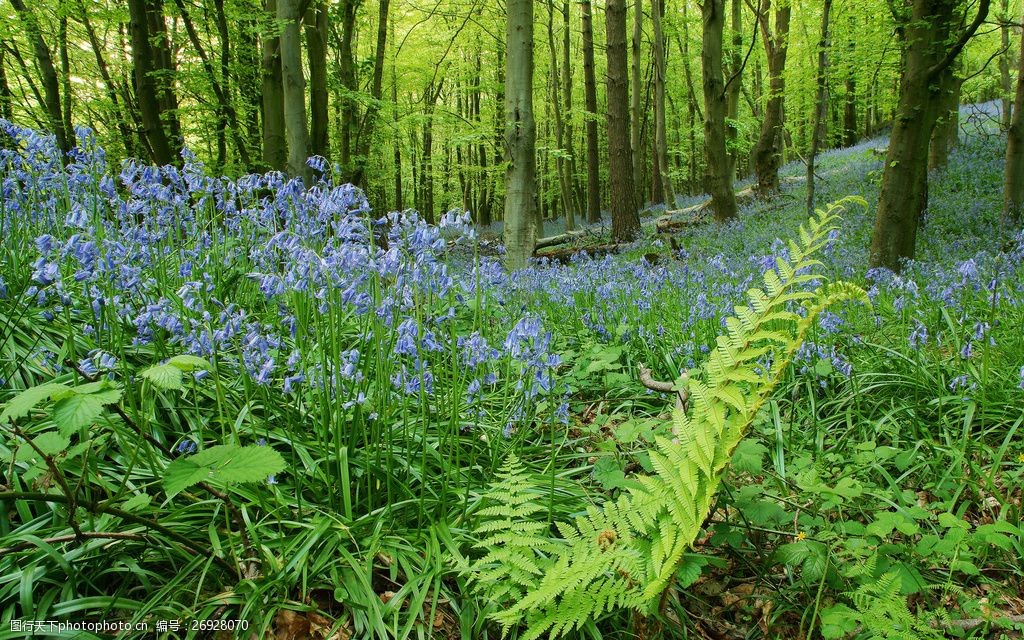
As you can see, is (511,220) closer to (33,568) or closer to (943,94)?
(943,94)

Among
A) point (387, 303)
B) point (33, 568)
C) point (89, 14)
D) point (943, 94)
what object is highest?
point (89, 14)

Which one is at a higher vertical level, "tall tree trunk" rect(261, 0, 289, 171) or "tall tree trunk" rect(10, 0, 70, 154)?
"tall tree trunk" rect(10, 0, 70, 154)

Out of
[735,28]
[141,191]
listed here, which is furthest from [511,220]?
[735,28]

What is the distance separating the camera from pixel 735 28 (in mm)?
14906

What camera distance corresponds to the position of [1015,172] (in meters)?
6.50

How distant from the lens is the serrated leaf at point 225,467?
4.59 feet

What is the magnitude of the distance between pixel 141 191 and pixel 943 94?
6817 mm

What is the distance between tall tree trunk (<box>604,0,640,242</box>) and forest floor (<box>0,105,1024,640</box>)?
7.46 metres

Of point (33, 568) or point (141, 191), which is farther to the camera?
point (141, 191)

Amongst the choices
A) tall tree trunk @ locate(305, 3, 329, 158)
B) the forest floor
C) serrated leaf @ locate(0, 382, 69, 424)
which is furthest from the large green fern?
tall tree trunk @ locate(305, 3, 329, 158)

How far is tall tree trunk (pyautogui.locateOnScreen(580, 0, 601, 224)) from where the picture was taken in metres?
13.2

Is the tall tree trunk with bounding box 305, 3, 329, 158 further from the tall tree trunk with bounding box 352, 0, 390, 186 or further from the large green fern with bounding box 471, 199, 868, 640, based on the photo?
the large green fern with bounding box 471, 199, 868, 640

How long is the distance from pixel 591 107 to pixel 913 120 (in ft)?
32.3

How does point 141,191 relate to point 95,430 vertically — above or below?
above
